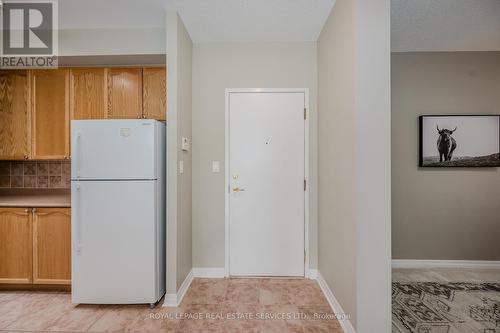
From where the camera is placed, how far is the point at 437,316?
219 centimetres

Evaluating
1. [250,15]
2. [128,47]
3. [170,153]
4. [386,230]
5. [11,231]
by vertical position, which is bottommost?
[11,231]

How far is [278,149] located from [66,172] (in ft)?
8.46

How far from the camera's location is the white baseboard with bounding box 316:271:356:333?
1.96 meters

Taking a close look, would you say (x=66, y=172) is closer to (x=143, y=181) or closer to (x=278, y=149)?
(x=143, y=181)

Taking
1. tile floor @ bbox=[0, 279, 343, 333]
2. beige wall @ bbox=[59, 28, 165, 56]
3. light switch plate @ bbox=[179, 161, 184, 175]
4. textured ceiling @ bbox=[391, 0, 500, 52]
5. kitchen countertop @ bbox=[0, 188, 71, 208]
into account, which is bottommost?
tile floor @ bbox=[0, 279, 343, 333]

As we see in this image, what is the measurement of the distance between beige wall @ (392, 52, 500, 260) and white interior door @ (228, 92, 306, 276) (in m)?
1.32

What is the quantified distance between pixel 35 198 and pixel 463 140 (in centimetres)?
505

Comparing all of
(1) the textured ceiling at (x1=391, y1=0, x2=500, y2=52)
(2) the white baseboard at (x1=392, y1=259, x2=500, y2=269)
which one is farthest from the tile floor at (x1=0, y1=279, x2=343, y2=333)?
(1) the textured ceiling at (x1=391, y1=0, x2=500, y2=52)

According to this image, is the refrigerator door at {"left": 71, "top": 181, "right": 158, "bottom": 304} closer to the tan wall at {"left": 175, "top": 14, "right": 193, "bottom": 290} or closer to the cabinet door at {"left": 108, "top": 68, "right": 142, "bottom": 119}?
the tan wall at {"left": 175, "top": 14, "right": 193, "bottom": 290}

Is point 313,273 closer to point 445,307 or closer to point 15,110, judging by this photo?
point 445,307

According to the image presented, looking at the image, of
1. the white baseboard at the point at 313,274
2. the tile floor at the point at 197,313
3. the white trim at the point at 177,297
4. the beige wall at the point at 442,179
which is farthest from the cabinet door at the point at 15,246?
the beige wall at the point at 442,179

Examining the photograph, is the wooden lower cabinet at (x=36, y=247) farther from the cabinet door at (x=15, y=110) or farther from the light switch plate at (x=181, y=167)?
the light switch plate at (x=181, y=167)

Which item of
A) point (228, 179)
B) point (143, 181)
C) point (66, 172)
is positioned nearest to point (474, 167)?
point (228, 179)

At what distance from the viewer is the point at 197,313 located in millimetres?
2256
